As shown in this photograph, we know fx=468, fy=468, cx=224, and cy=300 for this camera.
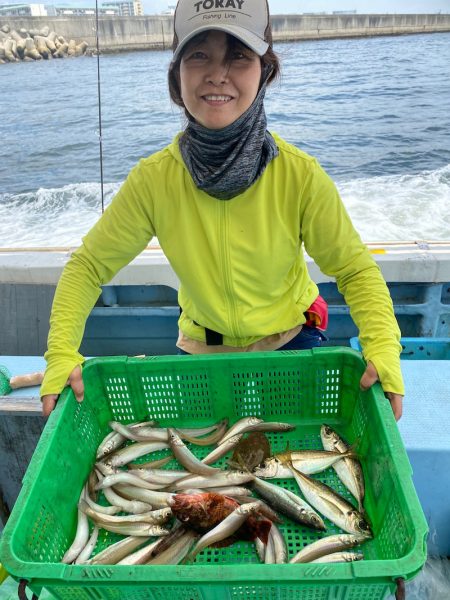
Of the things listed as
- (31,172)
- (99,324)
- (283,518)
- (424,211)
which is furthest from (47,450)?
(31,172)

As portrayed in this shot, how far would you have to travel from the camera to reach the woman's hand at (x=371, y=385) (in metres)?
1.68

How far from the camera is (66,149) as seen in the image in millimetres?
13508

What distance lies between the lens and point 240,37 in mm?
1521

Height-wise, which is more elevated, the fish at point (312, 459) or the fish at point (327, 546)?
the fish at point (312, 459)

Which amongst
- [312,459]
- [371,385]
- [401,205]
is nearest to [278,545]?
[312,459]

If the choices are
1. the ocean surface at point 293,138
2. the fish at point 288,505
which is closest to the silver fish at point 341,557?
the fish at point 288,505

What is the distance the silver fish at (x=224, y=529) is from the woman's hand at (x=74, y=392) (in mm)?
717

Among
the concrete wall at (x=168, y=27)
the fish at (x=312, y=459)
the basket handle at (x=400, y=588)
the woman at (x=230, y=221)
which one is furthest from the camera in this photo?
the concrete wall at (x=168, y=27)

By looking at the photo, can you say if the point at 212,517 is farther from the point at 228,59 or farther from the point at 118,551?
the point at 228,59

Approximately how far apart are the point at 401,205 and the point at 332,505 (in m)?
6.44

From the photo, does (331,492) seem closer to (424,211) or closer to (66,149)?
(424,211)

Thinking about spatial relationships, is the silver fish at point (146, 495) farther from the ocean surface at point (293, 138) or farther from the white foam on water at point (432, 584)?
the ocean surface at point (293, 138)

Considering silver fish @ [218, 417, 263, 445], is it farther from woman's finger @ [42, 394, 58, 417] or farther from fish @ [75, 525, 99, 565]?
woman's finger @ [42, 394, 58, 417]

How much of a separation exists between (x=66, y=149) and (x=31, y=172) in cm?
214
